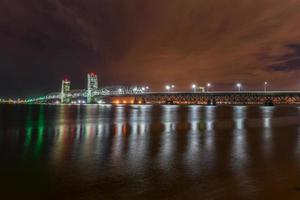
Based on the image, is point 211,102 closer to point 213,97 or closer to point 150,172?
point 213,97

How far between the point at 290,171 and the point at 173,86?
160185 millimetres

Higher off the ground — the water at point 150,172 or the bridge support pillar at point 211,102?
the bridge support pillar at point 211,102

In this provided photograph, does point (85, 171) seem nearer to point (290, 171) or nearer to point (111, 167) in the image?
point (111, 167)

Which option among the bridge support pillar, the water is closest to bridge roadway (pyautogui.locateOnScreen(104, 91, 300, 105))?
the bridge support pillar

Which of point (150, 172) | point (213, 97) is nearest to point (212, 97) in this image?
point (213, 97)

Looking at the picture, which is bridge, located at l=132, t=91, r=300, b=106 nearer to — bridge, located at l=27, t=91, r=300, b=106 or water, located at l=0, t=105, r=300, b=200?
bridge, located at l=27, t=91, r=300, b=106

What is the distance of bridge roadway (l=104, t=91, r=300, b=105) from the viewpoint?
5645 inches

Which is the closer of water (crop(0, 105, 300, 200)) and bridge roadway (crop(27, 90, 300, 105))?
water (crop(0, 105, 300, 200))

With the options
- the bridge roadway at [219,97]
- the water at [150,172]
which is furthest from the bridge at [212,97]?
the water at [150,172]

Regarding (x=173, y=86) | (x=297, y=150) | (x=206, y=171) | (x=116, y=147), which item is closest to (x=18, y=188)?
(x=206, y=171)

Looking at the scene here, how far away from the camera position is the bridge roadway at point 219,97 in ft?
470

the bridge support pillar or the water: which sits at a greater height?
the bridge support pillar

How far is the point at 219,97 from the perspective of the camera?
166 m

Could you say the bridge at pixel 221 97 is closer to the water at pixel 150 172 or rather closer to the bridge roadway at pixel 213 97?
the bridge roadway at pixel 213 97
